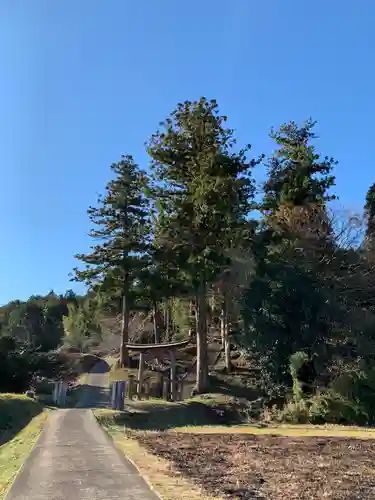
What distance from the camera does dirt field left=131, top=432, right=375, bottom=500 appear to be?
6887 millimetres

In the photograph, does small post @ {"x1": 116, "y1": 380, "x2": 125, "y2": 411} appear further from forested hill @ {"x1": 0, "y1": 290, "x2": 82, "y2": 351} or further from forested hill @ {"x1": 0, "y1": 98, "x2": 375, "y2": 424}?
forested hill @ {"x1": 0, "y1": 290, "x2": 82, "y2": 351}

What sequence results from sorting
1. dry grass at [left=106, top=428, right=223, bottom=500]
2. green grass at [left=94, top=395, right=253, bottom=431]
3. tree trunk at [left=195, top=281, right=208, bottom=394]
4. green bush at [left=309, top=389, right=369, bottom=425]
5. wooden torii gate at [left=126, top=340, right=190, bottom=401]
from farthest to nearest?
wooden torii gate at [left=126, top=340, right=190, bottom=401]
tree trunk at [left=195, top=281, right=208, bottom=394]
green bush at [left=309, top=389, right=369, bottom=425]
green grass at [left=94, top=395, right=253, bottom=431]
dry grass at [left=106, top=428, right=223, bottom=500]

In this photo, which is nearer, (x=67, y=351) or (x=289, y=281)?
(x=289, y=281)

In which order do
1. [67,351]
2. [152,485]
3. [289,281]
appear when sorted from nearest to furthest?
[152,485] < [289,281] < [67,351]

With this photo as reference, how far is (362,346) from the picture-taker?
2242 cm

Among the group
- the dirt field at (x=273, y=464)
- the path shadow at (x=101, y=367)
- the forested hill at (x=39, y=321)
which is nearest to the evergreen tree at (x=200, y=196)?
the dirt field at (x=273, y=464)

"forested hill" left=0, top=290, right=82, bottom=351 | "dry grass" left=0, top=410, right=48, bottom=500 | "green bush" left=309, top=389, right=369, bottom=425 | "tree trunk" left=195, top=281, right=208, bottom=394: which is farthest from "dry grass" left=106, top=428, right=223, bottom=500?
"forested hill" left=0, top=290, right=82, bottom=351

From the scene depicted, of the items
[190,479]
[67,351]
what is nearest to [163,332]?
[67,351]

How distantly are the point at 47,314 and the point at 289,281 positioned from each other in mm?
55398

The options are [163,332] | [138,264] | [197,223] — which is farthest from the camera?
[163,332]

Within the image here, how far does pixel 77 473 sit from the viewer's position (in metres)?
8.10

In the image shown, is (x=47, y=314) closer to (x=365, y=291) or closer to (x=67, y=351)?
(x=67, y=351)

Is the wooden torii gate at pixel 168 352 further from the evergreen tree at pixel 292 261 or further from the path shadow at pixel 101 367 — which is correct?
the path shadow at pixel 101 367

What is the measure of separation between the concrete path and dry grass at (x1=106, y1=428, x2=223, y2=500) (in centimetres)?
16
